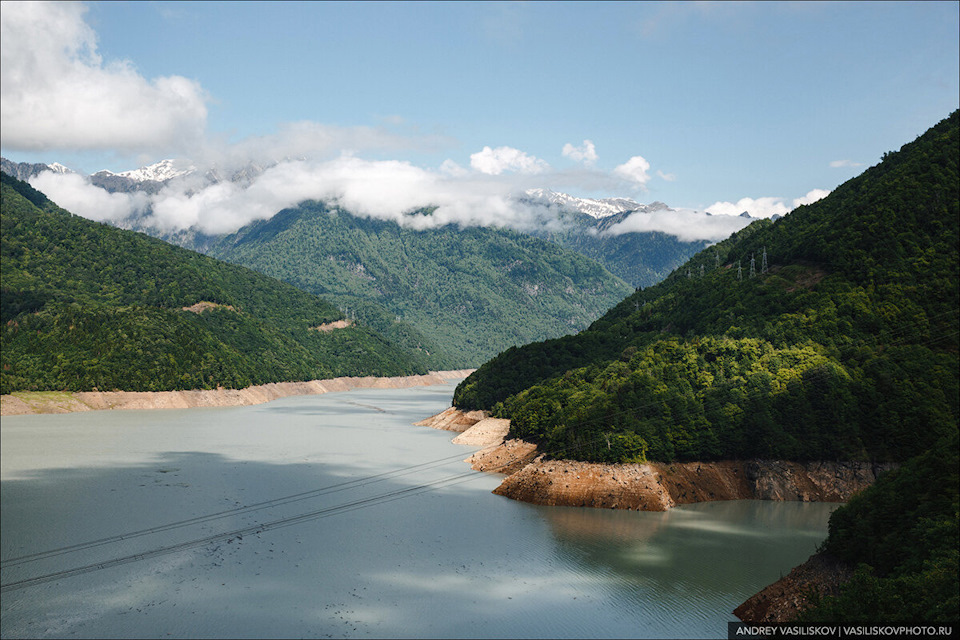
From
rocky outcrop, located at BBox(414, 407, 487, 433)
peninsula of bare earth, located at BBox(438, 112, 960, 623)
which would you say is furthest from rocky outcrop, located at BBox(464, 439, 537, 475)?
rocky outcrop, located at BBox(414, 407, 487, 433)

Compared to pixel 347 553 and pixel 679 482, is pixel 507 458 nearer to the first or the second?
pixel 679 482

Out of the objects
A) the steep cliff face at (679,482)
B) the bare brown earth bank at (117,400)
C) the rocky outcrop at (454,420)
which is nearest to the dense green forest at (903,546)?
the steep cliff face at (679,482)

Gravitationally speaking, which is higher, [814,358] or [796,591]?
[814,358]

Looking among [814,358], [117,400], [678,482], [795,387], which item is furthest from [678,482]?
[117,400]

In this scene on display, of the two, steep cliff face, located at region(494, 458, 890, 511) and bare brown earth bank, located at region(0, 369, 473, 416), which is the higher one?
bare brown earth bank, located at region(0, 369, 473, 416)

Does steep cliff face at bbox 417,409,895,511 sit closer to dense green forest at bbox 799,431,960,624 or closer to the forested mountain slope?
the forested mountain slope
